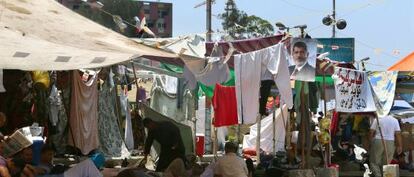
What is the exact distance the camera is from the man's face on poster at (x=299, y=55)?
10.6 metres

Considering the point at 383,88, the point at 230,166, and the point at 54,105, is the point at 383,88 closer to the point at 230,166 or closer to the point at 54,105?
the point at 230,166

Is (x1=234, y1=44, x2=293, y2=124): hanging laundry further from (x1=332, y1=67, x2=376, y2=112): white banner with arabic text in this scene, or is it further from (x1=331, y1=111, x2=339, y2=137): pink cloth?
(x1=331, y1=111, x2=339, y2=137): pink cloth

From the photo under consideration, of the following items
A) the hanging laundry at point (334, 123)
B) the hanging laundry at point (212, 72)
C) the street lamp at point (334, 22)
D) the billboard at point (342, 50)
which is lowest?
the hanging laundry at point (334, 123)

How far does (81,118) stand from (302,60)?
3848 millimetres

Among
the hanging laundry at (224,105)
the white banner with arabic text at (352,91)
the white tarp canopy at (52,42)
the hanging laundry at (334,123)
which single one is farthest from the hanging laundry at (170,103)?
the white tarp canopy at (52,42)

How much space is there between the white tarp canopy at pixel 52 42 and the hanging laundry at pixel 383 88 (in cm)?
661

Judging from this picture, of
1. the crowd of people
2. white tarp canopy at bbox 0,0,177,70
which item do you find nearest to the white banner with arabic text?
the crowd of people

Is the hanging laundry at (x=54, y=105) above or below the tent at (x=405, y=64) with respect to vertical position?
below

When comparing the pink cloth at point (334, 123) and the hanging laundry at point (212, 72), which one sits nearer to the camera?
the hanging laundry at point (212, 72)

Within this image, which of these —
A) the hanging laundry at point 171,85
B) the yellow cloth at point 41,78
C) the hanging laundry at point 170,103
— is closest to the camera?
the yellow cloth at point 41,78

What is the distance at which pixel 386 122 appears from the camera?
1414 cm

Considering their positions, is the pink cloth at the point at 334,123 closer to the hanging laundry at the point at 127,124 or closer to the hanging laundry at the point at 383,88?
the hanging laundry at the point at 383,88

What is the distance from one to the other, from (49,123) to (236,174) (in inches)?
141

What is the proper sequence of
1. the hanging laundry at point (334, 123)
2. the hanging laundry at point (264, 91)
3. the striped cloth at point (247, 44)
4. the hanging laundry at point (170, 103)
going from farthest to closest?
the hanging laundry at point (170, 103), the hanging laundry at point (334, 123), the hanging laundry at point (264, 91), the striped cloth at point (247, 44)
